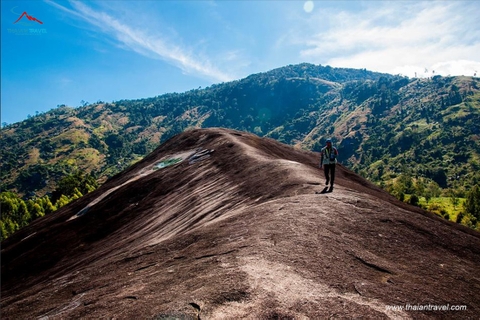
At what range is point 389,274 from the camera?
32.5ft

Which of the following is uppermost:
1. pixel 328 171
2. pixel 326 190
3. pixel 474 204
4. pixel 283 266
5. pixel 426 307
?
pixel 328 171

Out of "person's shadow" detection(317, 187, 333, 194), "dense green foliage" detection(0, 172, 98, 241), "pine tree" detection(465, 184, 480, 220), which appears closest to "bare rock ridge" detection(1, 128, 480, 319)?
"person's shadow" detection(317, 187, 333, 194)

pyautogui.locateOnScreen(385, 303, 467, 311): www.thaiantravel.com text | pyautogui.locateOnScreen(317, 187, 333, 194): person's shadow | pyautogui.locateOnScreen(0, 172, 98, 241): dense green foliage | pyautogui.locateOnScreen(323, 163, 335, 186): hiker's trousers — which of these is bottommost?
pyautogui.locateOnScreen(0, 172, 98, 241): dense green foliage

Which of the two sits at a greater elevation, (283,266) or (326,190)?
(326,190)

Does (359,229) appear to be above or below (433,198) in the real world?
above

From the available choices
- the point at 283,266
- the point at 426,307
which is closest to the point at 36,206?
the point at 283,266

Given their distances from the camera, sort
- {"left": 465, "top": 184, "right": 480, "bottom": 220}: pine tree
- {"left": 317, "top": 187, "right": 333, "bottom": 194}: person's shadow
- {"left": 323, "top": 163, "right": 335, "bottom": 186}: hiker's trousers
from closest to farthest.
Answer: {"left": 317, "top": 187, "right": 333, "bottom": 194}: person's shadow, {"left": 323, "top": 163, "right": 335, "bottom": 186}: hiker's trousers, {"left": 465, "top": 184, "right": 480, "bottom": 220}: pine tree

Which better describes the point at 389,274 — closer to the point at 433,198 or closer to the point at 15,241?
the point at 15,241

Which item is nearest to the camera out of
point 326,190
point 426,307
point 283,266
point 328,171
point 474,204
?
point 426,307

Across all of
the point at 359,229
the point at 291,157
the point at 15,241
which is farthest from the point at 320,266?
the point at 15,241

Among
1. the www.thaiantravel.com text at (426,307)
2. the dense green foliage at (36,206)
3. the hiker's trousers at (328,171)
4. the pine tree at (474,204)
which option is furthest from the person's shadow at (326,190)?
the pine tree at (474,204)

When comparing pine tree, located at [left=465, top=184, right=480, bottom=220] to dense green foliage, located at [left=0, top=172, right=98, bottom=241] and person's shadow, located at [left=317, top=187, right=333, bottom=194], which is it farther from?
dense green foliage, located at [left=0, top=172, right=98, bottom=241]

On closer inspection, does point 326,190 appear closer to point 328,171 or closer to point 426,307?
point 328,171

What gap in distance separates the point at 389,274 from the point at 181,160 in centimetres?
3424
